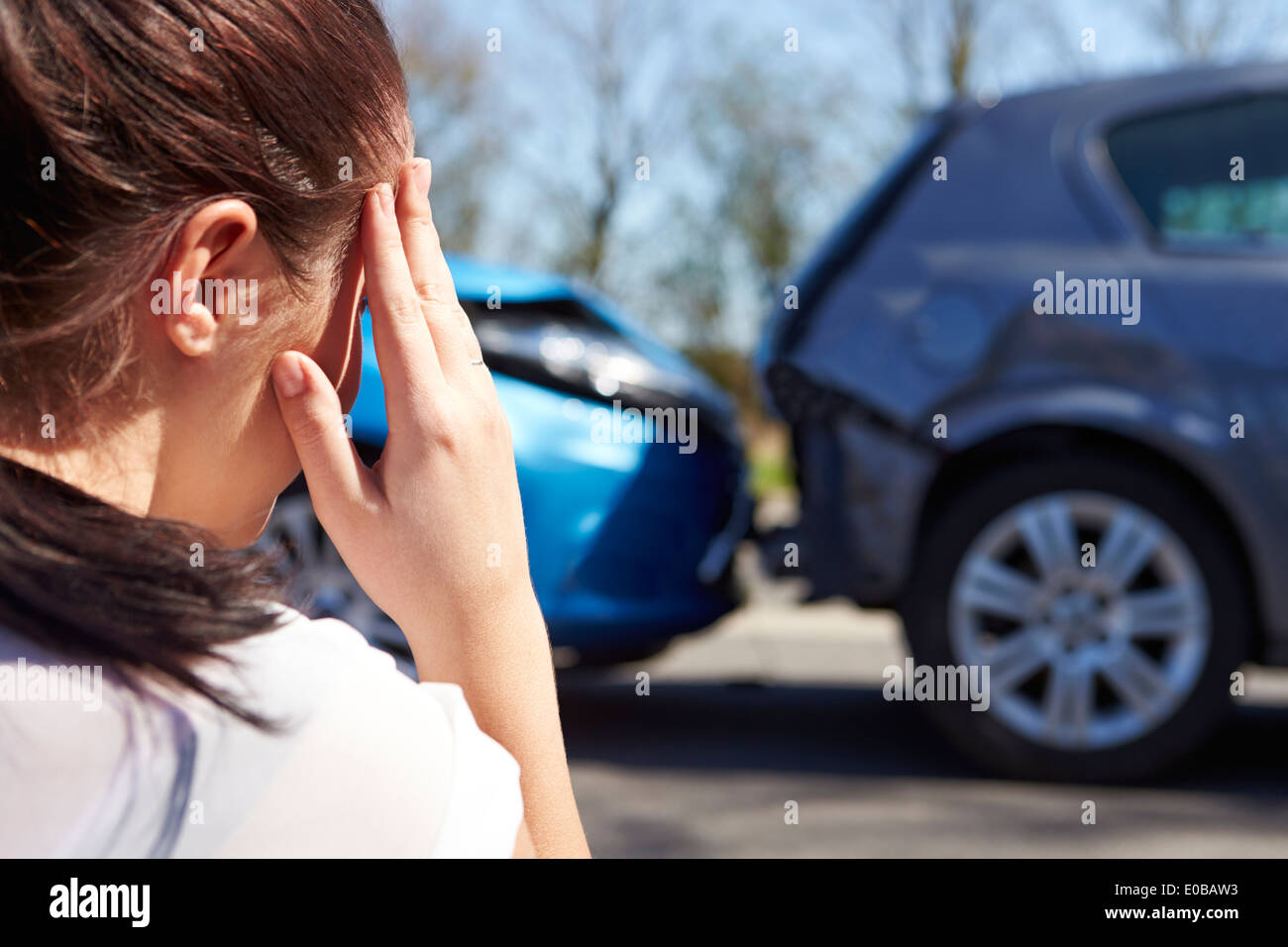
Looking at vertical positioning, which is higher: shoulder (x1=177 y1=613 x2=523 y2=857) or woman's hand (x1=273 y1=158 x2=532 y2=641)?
woman's hand (x1=273 y1=158 x2=532 y2=641)

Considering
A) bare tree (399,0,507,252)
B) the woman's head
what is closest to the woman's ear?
the woman's head

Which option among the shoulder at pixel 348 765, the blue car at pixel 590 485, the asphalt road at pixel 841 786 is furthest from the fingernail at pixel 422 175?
the blue car at pixel 590 485

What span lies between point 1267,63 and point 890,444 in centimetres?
147

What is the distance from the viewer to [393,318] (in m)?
0.84

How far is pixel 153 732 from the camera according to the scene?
590 mm

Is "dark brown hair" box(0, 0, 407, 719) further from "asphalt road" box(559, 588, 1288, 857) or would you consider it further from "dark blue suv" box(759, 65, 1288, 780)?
"dark blue suv" box(759, 65, 1288, 780)

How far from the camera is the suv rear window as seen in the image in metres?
3.51

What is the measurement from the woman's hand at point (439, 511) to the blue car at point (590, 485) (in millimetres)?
2449

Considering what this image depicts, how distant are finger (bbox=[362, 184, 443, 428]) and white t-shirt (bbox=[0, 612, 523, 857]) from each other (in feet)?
0.74

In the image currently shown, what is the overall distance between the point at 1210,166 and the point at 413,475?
10.9 ft

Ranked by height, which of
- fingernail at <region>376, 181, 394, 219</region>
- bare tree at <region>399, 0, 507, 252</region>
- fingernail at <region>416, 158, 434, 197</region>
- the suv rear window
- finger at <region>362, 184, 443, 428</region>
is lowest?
finger at <region>362, 184, 443, 428</region>

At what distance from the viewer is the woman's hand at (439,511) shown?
81 centimetres

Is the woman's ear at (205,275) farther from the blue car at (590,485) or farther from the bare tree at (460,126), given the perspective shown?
the bare tree at (460,126)
